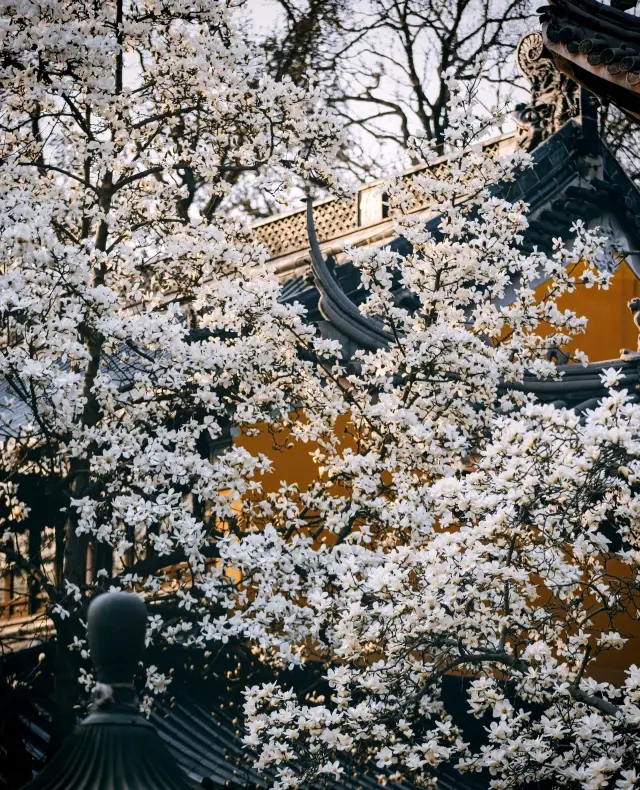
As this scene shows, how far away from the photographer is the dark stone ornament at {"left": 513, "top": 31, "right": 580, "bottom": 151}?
13.2 m

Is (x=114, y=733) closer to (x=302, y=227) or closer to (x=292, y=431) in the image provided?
(x=292, y=431)

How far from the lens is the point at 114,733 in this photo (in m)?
3.31

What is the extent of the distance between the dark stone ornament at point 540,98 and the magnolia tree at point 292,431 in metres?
3.84

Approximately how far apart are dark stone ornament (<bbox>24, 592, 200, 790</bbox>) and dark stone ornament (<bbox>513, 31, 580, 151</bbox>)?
10844 mm

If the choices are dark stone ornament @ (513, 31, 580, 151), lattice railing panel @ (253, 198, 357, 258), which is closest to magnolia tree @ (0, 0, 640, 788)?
dark stone ornament @ (513, 31, 580, 151)

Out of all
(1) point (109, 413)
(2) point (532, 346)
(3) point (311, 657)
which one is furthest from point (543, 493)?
(3) point (311, 657)

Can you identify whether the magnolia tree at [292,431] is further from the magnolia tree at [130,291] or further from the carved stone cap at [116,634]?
the carved stone cap at [116,634]

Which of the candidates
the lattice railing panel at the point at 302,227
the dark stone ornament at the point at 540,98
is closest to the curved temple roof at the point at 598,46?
the dark stone ornament at the point at 540,98

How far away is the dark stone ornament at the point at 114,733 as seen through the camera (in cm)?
324

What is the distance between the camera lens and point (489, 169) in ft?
31.5

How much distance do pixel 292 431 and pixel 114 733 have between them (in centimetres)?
632

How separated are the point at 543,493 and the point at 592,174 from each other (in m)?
7.26

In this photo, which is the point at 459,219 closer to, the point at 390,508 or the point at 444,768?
the point at 390,508

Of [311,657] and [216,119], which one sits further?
[311,657]
